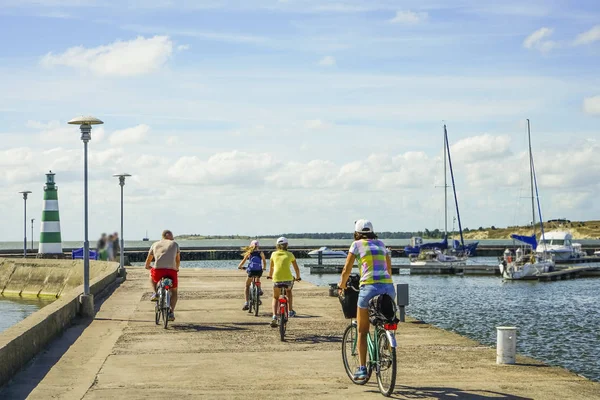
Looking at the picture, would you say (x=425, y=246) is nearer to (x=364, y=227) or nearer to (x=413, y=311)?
(x=413, y=311)

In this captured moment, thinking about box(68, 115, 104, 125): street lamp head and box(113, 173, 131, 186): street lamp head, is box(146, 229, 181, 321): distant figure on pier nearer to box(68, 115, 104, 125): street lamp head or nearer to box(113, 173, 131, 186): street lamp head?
box(68, 115, 104, 125): street lamp head

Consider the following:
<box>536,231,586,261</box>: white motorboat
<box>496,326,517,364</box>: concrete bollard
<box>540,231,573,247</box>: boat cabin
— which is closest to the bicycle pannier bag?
<box>496,326,517,364</box>: concrete bollard

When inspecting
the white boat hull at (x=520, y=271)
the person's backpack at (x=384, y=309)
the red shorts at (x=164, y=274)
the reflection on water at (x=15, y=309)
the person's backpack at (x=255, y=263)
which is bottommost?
the reflection on water at (x=15, y=309)

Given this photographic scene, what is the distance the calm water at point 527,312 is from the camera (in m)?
26.3

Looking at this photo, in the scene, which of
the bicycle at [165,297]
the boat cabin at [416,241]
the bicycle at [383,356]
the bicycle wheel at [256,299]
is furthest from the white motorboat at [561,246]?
the bicycle at [383,356]

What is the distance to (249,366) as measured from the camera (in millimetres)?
12734

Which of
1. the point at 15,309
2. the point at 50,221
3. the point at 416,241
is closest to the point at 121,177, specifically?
the point at 15,309

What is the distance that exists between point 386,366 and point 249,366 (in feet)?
10.3

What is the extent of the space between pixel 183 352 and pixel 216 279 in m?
22.2

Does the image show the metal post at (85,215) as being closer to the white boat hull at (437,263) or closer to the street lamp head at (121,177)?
the street lamp head at (121,177)

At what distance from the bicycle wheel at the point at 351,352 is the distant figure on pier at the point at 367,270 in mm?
567

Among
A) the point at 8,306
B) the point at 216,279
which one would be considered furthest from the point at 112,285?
the point at 8,306

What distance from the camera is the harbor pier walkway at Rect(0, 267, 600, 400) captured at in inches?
420

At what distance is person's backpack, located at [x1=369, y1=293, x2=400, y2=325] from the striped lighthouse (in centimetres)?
4450
